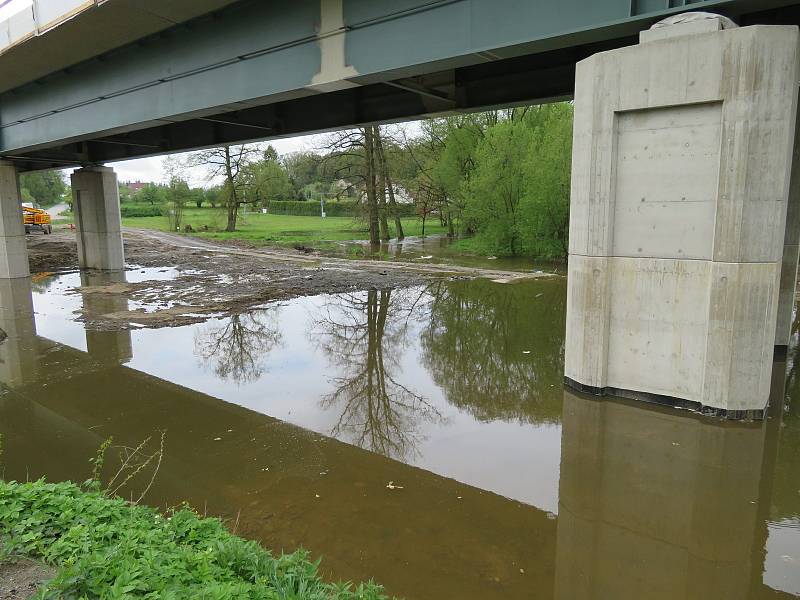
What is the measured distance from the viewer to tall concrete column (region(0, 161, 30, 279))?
2480 centimetres

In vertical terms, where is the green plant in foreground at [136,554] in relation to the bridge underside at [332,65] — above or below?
below

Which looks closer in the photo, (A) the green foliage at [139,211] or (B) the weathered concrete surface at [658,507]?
(B) the weathered concrete surface at [658,507]

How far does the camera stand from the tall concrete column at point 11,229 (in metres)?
24.8

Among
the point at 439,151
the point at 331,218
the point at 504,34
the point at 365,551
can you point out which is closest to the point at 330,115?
the point at 504,34

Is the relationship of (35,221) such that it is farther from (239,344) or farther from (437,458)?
(437,458)

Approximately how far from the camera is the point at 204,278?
23391mm

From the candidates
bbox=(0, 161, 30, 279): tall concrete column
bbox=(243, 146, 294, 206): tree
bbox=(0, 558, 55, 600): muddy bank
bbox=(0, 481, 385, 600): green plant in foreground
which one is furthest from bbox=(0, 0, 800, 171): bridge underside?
bbox=(243, 146, 294, 206): tree

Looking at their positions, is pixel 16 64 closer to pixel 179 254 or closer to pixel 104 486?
pixel 104 486

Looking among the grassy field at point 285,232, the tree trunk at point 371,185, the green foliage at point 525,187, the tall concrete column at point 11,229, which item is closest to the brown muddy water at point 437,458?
the tall concrete column at point 11,229

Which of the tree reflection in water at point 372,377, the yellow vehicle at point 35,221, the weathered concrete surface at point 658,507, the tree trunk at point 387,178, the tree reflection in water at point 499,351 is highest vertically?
the tree trunk at point 387,178

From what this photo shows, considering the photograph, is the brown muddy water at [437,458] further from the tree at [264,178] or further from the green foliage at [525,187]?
the tree at [264,178]

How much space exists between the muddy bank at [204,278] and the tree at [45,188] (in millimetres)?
46207

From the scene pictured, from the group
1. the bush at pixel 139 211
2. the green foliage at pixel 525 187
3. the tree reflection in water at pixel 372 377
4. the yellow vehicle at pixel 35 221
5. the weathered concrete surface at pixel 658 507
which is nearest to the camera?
the weathered concrete surface at pixel 658 507

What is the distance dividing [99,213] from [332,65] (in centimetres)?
2079
